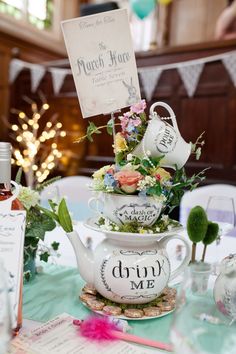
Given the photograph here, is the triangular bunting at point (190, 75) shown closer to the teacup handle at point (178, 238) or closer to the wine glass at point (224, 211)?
the wine glass at point (224, 211)

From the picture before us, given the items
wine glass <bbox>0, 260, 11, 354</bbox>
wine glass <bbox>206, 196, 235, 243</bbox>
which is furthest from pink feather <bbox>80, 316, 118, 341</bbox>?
wine glass <bbox>206, 196, 235, 243</bbox>

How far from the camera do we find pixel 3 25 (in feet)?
13.4

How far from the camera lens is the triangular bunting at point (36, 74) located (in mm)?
3979

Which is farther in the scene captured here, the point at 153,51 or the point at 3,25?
the point at 3,25

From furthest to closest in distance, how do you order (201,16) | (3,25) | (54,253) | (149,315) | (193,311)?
(201,16) < (3,25) < (54,253) < (149,315) < (193,311)

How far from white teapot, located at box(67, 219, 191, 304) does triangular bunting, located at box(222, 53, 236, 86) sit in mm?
2620

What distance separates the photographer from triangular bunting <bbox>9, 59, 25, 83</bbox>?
13.5ft

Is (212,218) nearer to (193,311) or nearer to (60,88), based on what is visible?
(193,311)

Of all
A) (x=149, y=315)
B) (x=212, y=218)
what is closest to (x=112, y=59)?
(x=149, y=315)

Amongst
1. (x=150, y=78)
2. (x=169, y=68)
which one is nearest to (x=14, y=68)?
(x=150, y=78)

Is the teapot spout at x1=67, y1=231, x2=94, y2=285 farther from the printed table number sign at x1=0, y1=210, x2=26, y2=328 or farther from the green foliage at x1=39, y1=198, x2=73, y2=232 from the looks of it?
the printed table number sign at x1=0, y1=210, x2=26, y2=328

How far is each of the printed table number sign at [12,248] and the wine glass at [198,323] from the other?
0.27m

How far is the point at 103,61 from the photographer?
0.69 meters

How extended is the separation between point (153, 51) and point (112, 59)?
2.87 metres
